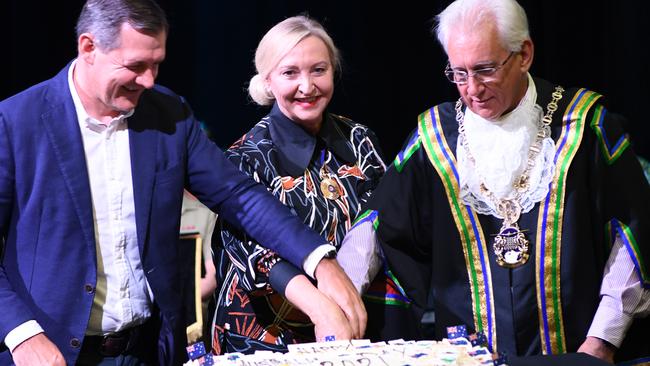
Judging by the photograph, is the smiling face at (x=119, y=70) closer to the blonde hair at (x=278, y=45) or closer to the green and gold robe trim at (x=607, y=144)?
the blonde hair at (x=278, y=45)

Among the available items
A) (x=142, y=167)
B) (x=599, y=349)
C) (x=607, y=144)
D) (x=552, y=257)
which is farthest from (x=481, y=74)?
(x=142, y=167)

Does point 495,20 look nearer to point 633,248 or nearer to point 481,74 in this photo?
point 481,74

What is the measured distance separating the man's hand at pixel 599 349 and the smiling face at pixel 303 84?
1027 mm

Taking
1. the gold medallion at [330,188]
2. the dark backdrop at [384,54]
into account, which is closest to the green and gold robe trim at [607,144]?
the gold medallion at [330,188]

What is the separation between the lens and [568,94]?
265 centimetres

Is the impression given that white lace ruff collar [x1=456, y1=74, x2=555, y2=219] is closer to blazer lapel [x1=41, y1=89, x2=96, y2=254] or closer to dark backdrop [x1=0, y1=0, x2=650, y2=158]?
blazer lapel [x1=41, y1=89, x2=96, y2=254]

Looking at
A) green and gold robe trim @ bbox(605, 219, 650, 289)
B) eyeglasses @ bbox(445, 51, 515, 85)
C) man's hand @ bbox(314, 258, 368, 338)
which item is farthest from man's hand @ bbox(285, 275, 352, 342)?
green and gold robe trim @ bbox(605, 219, 650, 289)

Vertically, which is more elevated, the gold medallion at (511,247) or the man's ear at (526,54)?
the man's ear at (526,54)

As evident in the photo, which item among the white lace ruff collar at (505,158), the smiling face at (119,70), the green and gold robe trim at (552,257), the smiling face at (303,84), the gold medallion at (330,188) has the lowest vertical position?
the green and gold robe trim at (552,257)

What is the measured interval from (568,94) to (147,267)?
1175mm

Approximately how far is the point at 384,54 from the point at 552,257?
2.32 meters

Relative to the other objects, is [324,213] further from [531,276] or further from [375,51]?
[375,51]

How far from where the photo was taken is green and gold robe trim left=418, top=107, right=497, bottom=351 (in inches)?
102

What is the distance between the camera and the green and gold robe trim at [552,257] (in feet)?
8.32
